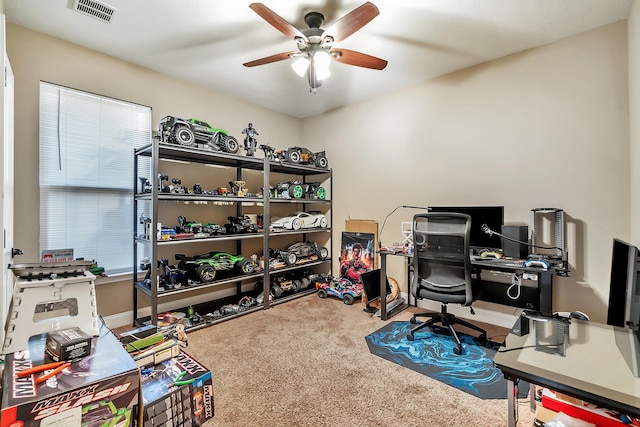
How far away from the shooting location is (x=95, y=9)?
2.15 metres

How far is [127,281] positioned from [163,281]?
463 mm

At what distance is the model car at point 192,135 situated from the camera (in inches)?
109

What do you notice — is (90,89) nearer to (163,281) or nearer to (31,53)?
(31,53)

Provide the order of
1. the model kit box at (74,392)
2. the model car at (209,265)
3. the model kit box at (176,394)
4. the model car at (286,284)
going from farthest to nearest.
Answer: the model car at (286,284), the model car at (209,265), the model kit box at (176,394), the model kit box at (74,392)

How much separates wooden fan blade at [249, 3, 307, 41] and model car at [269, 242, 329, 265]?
2560 mm

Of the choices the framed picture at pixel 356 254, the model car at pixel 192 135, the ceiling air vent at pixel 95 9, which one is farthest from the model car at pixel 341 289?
the ceiling air vent at pixel 95 9

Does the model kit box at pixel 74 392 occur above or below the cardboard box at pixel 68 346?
below

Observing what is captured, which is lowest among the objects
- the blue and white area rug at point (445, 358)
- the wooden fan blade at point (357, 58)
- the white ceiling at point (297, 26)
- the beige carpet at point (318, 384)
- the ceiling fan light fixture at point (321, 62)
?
the beige carpet at point (318, 384)

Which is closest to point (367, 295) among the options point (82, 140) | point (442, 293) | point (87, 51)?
point (442, 293)

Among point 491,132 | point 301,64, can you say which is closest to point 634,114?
point 491,132

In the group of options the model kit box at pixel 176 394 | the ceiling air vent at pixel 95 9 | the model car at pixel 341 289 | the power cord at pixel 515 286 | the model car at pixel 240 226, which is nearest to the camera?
the model kit box at pixel 176 394

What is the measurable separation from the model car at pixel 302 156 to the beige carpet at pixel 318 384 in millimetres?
2121

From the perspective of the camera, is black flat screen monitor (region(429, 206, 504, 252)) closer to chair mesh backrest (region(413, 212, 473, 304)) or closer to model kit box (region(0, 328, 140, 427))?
chair mesh backrest (region(413, 212, 473, 304))

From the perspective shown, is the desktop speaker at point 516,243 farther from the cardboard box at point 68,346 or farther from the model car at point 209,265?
the cardboard box at point 68,346
